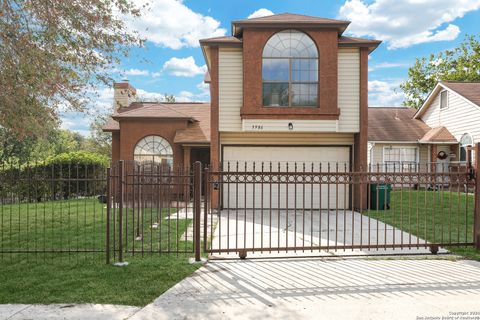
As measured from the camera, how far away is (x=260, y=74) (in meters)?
13.4

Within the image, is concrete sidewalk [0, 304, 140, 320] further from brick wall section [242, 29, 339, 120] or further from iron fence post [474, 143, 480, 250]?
brick wall section [242, 29, 339, 120]

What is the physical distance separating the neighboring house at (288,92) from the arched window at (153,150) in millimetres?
4135

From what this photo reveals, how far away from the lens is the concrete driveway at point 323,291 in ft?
15.7

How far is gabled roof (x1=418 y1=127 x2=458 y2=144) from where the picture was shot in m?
21.3

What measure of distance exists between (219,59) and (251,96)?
1.73 meters

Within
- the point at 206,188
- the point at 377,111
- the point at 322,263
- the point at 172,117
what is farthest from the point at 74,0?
the point at 377,111

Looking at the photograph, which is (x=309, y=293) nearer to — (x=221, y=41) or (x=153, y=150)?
(x=221, y=41)

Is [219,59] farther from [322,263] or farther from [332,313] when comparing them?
[332,313]

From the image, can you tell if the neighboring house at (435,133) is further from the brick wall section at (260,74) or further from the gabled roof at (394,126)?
the brick wall section at (260,74)

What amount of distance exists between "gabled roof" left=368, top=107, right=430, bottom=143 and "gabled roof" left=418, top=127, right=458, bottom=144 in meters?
0.49

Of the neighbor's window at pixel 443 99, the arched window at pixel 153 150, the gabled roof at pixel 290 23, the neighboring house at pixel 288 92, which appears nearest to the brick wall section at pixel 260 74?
the neighboring house at pixel 288 92

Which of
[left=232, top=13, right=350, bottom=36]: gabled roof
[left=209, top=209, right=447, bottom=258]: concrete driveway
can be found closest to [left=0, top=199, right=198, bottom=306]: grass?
[left=209, top=209, right=447, bottom=258]: concrete driveway

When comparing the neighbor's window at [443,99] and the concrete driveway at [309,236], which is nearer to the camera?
the concrete driveway at [309,236]

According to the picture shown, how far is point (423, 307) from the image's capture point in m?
4.93
